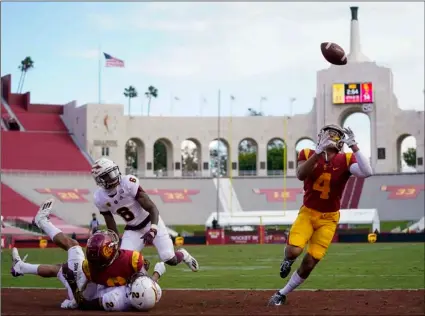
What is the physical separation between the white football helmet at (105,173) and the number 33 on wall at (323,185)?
2827 mm

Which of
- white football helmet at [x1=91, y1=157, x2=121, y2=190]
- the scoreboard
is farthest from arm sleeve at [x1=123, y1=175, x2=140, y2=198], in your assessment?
the scoreboard

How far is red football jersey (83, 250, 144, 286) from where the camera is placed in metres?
10.8

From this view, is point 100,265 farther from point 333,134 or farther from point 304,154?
point 333,134

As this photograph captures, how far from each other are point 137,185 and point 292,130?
6202cm

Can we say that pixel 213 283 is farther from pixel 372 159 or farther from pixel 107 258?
pixel 372 159

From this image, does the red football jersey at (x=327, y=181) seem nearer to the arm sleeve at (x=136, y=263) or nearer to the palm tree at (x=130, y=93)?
the arm sleeve at (x=136, y=263)

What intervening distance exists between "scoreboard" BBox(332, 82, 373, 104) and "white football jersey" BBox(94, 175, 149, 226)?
58232 millimetres

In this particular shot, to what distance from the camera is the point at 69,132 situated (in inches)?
2899

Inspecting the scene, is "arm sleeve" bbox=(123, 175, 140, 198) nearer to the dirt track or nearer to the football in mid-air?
the dirt track

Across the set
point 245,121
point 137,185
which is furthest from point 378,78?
point 137,185

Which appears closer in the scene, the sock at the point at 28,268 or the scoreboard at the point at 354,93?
the sock at the point at 28,268

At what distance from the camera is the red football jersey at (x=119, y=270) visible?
425 inches

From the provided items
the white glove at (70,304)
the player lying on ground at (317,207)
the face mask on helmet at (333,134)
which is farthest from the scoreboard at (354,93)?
the white glove at (70,304)

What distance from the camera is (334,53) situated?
38.4ft
